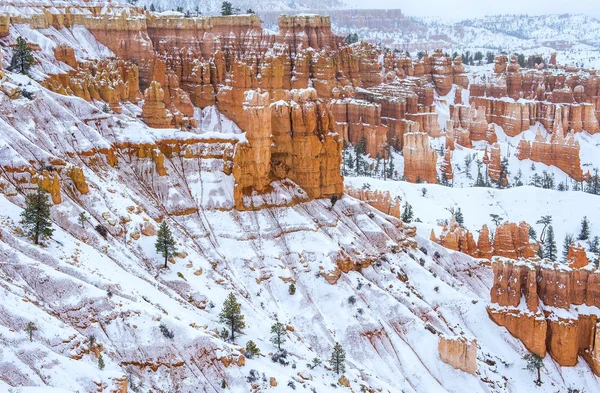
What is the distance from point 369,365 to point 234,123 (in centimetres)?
7357

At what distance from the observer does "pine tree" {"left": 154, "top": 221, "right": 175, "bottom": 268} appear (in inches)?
2534

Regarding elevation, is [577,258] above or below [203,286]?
below

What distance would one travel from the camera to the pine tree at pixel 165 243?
64375mm

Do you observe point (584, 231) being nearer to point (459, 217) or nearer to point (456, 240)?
point (459, 217)

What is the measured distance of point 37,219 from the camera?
2245 inches

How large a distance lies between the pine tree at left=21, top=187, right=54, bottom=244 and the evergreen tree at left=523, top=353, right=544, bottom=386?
44728 millimetres

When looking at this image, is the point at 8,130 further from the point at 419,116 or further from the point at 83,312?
the point at 419,116

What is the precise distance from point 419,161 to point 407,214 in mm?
39700

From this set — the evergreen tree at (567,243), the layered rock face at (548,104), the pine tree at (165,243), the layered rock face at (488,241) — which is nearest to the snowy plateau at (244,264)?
the layered rock face at (488,241)

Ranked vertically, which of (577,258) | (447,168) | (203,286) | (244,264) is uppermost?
(244,264)

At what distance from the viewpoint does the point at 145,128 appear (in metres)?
80.5

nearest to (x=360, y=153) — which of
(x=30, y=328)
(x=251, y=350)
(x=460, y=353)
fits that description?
(x=460, y=353)

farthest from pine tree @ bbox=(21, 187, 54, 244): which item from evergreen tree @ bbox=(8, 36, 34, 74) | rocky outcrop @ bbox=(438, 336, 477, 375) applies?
rocky outcrop @ bbox=(438, 336, 477, 375)

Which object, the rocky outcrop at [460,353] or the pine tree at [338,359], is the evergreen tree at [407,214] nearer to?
the rocky outcrop at [460,353]
